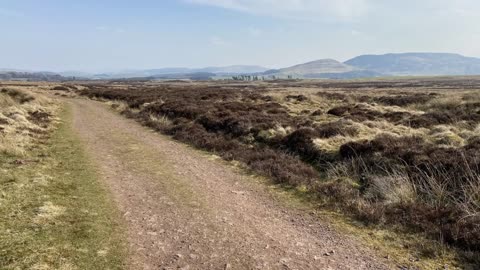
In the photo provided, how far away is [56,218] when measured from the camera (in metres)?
7.72

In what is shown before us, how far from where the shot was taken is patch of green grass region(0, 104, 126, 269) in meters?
5.96

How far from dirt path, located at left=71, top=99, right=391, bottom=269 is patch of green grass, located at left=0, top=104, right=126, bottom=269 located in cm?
40

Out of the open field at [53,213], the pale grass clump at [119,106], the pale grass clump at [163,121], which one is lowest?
the pale grass clump at [119,106]

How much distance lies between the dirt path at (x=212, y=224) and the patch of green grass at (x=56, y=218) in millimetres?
400

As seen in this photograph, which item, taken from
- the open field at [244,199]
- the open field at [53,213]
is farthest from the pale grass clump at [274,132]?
the open field at [53,213]

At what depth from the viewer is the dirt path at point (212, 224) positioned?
20.2 feet

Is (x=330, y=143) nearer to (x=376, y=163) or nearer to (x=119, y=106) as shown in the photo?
(x=376, y=163)

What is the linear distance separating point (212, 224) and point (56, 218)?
3084mm

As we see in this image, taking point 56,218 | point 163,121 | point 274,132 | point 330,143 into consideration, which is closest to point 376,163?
point 330,143

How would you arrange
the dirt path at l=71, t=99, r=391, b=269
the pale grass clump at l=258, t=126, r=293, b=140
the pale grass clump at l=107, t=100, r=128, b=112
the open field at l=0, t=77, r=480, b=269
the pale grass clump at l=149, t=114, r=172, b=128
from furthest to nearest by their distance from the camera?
the pale grass clump at l=107, t=100, r=128, b=112 < the pale grass clump at l=149, t=114, r=172, b=128 < the pale grass clump at l=258, t=126, r=293, b=140 < the open field at l=0, t=77, r=480, b=269 < the dirt path at l=71, t=99, r=391, b=269

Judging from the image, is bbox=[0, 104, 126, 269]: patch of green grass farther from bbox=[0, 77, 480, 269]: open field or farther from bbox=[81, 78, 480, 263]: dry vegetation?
bbox=[81, 78, 480, 263]: dry vegetation

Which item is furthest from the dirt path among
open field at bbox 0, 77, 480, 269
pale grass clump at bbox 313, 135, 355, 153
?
pale grass clump at bbox 313, 135, 355, 153

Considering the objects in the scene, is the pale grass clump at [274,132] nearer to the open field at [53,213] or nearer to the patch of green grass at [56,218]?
the open field at [53,213]

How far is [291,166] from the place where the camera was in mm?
12516
